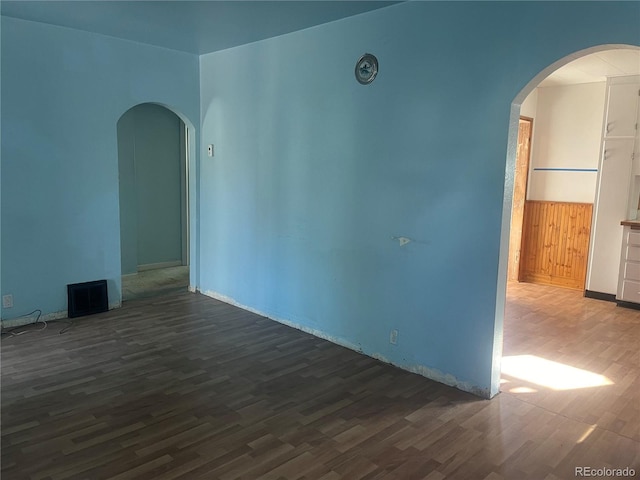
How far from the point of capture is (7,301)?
412cm

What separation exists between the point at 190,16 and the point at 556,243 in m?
5.11

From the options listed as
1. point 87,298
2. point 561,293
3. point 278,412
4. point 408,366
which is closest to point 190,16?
point 87,298

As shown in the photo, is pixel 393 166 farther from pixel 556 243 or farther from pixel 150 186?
pixel 150 186

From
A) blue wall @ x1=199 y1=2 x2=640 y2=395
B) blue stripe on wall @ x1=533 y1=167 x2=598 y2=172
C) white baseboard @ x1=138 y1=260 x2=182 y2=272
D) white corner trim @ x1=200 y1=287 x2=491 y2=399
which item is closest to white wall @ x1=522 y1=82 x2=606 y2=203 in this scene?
blue stripe on wall @ x1=533 y1=167 x2=598 y2=172

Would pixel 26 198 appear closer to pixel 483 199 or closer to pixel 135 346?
pixel 135 346

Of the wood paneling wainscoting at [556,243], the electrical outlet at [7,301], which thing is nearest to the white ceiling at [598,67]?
the wood paneling wainscoting at [556,243]

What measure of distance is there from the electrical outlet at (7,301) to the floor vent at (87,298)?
17.8 inches

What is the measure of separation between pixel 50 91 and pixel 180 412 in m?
3.07

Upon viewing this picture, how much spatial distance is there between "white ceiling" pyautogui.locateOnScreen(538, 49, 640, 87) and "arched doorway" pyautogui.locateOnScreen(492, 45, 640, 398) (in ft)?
0.09

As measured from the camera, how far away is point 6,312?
413 centimetres

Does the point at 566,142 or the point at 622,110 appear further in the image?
the point at 566,142

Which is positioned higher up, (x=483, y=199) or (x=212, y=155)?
(x=212, y=155)

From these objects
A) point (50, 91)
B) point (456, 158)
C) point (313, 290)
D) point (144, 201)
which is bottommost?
point (313, 290)

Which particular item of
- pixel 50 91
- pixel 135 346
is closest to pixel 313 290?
pixel 135 346
